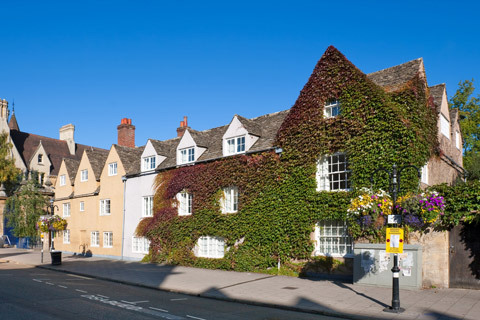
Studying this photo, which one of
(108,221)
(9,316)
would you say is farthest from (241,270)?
(108,221)

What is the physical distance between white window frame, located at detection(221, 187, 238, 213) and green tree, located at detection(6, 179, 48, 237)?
2594 cm

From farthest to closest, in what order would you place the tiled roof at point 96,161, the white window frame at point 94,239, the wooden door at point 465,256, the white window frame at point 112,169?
1. the tiled roof at point 96,161
2. the white window frame at point 94,239
3. the white window frame at point 112,169
4. the wooden door at point 465,256

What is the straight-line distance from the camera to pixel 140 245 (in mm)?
29641

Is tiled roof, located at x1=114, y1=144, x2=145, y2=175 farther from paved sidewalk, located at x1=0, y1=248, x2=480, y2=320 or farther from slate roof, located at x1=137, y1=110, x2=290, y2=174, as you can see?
paved sidewalk, located at x1=0, y1=248, x2=480, y2=320

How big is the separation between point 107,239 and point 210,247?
12.3 metres

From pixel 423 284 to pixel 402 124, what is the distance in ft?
21.3

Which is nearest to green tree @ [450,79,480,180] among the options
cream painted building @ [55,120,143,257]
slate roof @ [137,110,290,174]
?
slate roof @ [137,110,290,174]

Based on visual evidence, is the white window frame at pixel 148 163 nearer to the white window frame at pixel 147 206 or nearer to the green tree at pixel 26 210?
the white window frame at pixel 147 206

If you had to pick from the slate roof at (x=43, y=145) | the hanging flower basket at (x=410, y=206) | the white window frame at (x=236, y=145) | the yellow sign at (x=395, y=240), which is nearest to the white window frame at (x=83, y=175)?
the white window frame at (x=236, y=145)

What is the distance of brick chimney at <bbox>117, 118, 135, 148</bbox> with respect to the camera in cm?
3791

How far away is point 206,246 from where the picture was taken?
25000 mm

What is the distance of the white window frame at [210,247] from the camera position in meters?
24.2

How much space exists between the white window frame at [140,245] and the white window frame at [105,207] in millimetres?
4430

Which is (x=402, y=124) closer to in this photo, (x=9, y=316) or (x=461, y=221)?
(x=461, y=221)
